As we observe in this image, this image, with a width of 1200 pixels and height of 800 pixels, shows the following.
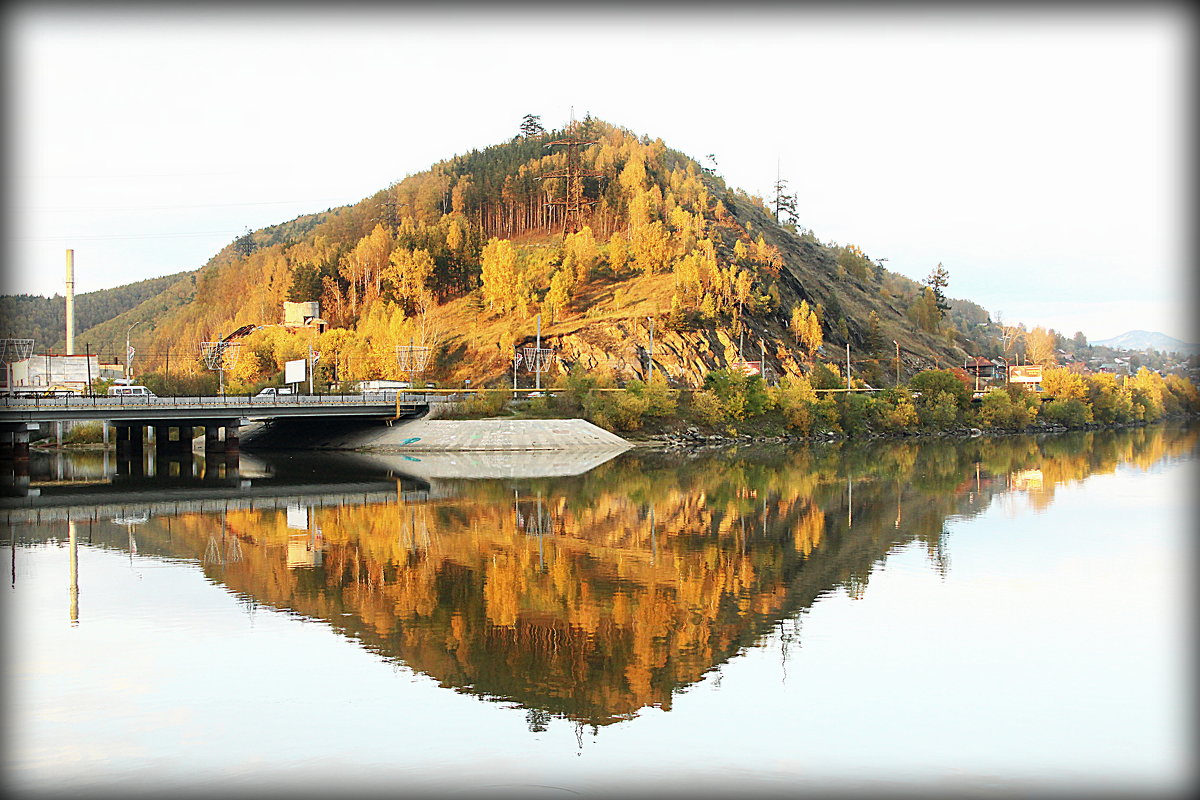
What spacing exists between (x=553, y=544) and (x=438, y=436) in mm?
36656

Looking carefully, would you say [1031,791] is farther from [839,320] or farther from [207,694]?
[839,320]

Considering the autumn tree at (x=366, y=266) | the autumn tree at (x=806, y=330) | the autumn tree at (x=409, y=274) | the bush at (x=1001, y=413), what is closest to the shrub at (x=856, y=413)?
the bush at (x=1001, y=413)

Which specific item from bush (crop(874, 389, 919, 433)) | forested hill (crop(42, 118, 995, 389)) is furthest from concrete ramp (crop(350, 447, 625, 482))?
bush (crop(874, 389, 919, 433))

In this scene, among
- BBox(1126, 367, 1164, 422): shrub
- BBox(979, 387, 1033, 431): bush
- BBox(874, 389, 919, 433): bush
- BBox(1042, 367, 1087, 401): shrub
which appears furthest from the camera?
BBox(1126, 367, 1164, 422): shrub

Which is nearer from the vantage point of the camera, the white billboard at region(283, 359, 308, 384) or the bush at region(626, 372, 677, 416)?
the white billboard at region(283, 359, 308, 384)

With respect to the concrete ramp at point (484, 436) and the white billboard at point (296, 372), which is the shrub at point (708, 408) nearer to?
the concrete ramp at point (484, 436)

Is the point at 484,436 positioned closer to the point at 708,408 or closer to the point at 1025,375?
the point at 708,408

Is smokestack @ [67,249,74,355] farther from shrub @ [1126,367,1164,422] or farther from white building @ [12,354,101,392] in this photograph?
shrub @ [1126,367,1164,422]

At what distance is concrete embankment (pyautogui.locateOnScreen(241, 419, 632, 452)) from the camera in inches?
2554

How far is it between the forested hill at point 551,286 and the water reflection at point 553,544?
116 feet

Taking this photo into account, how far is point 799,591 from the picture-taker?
22.6 metres

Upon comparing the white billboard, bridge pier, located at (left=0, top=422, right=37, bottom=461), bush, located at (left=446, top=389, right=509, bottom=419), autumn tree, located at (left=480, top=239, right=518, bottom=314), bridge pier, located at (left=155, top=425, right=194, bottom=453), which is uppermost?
autumn tree, located at (left=480, top=239, right=518, bottom=314)

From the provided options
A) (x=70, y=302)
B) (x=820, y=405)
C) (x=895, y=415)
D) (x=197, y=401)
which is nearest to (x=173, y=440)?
(x=70, y=302)

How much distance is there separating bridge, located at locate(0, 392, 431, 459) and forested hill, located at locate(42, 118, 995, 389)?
21.4 m
